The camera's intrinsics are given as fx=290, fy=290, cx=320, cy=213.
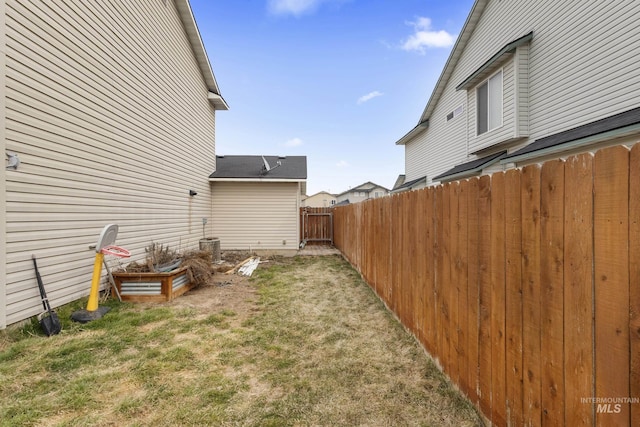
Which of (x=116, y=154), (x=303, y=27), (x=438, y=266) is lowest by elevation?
(x=438, y=266)

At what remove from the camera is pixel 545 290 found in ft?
4.81

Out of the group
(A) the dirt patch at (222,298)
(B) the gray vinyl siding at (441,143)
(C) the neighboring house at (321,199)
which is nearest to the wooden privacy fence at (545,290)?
(A) the dirt patch at (222,298)

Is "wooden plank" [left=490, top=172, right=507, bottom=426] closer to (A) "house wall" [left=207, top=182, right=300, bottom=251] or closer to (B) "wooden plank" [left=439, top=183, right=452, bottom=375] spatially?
(B) "wooden plank" [left=439, top=183, right=452, bottom=375]

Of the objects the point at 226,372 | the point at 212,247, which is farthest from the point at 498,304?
the point at 212,247

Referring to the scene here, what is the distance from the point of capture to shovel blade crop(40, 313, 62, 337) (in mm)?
3470

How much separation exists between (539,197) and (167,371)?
3.29m

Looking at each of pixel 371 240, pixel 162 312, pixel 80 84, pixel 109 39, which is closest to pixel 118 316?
pixel 162 312

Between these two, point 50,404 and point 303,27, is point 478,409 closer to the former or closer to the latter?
point 50,404

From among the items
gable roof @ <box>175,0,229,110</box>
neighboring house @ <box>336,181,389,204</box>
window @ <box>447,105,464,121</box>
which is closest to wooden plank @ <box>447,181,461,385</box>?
gable roof @ <box>175,0,229,110</box>

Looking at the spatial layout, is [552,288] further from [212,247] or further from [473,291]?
[212,247]

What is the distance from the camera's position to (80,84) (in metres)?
4.47

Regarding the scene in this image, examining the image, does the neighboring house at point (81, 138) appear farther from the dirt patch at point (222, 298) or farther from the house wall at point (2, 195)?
the dirt patch at point (222, 298)

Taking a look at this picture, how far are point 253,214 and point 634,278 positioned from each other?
10048 mm
